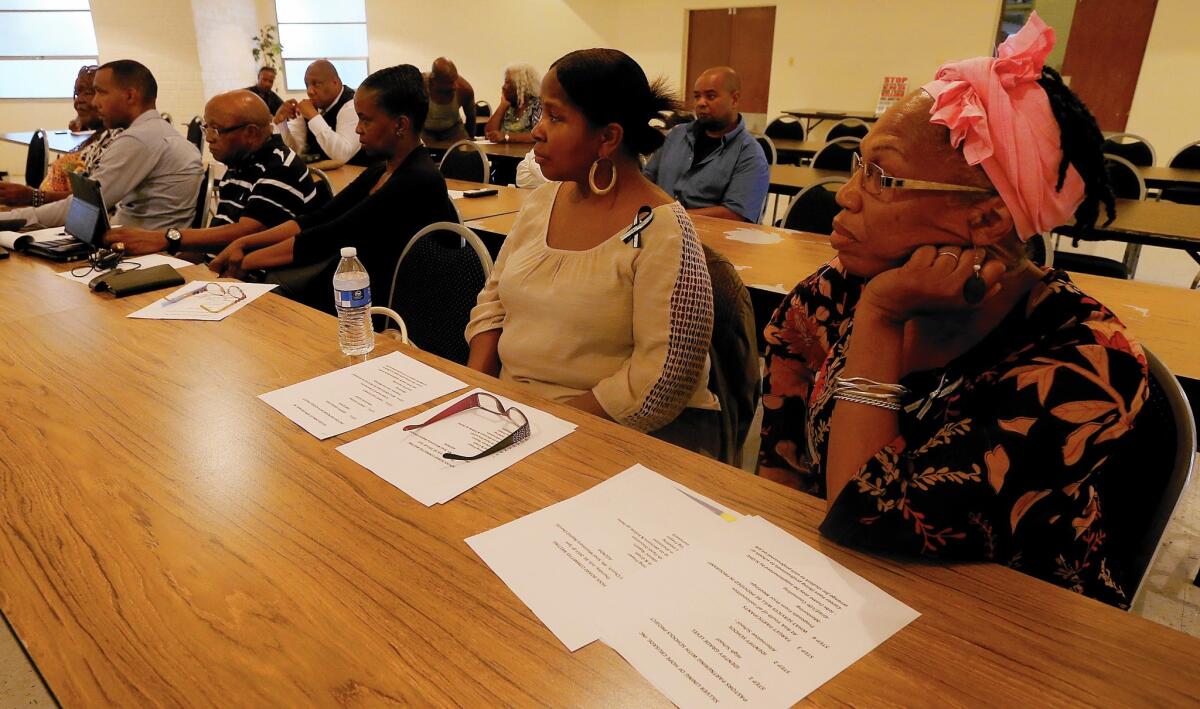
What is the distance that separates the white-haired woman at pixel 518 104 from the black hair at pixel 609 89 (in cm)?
473

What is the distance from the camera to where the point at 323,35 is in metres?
11.4

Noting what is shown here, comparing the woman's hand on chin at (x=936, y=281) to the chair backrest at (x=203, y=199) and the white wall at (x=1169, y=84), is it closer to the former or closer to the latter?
the chair backrest at (x=203, y=199)

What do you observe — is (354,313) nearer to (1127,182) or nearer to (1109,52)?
(1127,182)

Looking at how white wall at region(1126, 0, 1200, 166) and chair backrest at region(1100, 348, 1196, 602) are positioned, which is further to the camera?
white wall at region(1126, 0, 1200, 166)

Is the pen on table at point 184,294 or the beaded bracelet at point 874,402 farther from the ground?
the beaded bracelet at point 874,402

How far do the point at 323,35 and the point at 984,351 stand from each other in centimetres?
1257

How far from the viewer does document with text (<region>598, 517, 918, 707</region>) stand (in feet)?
2.43

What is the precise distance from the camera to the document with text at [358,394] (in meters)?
1.29

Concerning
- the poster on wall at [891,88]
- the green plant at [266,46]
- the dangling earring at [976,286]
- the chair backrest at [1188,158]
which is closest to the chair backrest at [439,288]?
the dangling earring at [976,286]

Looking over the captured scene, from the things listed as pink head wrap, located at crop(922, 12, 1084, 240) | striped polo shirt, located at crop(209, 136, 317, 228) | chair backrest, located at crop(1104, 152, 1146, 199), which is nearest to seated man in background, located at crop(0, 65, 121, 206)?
striped polo shirt, located at crop(209, 136, 317, 228)

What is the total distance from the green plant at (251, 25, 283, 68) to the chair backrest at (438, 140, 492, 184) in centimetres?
797

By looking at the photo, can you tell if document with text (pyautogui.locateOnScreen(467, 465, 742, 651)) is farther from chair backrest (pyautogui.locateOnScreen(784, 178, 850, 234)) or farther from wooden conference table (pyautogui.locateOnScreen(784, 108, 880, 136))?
wooden conference table (pyautogui.locateOnScreen(784, 108, 880, 136))

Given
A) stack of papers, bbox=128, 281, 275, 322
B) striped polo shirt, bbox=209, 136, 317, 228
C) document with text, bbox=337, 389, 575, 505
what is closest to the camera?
document with text, bbox=337, 389, 575, 505

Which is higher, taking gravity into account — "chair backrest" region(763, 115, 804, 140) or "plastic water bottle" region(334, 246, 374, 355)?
"chair backrest" region(763, 115, 804, 140)
